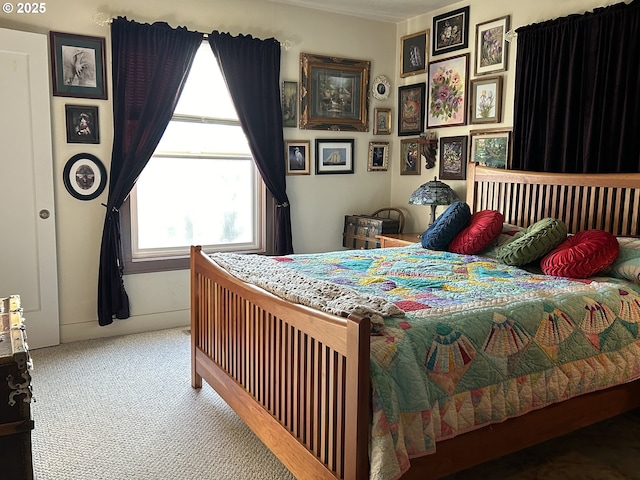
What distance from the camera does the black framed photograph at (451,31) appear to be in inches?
167

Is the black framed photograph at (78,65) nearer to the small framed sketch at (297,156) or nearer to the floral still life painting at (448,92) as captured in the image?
the small framed sketch at (297,156)

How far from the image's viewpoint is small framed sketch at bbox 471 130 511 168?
3.92m

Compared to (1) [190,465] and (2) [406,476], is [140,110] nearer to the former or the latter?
(1) [190,465]

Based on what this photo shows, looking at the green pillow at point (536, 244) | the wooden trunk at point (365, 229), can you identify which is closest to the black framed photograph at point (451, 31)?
the wooden trunk at point (365, 229)

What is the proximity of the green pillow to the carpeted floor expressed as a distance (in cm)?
91

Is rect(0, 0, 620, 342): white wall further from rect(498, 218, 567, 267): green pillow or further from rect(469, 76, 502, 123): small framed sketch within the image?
rect(498, 218, 567, 267): green pillow

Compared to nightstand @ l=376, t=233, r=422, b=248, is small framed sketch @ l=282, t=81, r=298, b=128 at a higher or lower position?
higher

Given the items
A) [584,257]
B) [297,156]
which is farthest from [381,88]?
[584,257]

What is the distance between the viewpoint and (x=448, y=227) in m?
3.46

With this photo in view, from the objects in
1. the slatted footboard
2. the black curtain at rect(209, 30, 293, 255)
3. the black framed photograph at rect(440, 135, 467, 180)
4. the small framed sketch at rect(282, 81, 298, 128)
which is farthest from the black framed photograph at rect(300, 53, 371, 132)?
the slatted footboard

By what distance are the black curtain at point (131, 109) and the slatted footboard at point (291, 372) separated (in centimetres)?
121

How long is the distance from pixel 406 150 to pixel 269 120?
1331 millimetres

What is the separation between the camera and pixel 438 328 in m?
1.90

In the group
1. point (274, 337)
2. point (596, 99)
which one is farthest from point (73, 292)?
point (596, 99)
